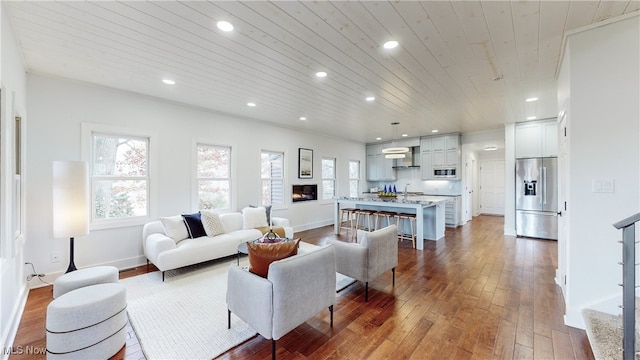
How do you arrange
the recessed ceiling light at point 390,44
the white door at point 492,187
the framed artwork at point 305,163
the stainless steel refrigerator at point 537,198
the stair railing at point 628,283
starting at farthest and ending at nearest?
1. the white door at point 492,187
2. the framed artwork at point 305,163
3. the stainless steel refrigerator at point 537,198
4. the recessed ceiling light at point 390,44
5. the stair railing at point 628,283

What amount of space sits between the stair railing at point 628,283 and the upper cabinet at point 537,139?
5188 millimetres

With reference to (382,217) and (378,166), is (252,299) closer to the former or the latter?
(382,217)

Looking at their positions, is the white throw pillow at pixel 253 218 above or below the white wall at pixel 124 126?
below

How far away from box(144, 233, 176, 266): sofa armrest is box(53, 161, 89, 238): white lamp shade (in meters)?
0.85

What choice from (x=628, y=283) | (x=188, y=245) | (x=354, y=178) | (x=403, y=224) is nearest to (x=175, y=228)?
(x=188, y=245)

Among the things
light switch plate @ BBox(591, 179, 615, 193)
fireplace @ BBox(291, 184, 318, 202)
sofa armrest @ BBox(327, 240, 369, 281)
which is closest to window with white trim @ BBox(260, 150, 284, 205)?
fireplace @ BBox(291, 184, 318, 202)

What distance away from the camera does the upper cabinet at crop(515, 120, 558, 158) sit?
5.46 metres

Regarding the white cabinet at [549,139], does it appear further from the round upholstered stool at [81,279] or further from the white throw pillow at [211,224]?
the round upholstered stool at [81,279]

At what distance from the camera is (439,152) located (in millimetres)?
7430

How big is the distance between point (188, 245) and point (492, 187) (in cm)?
996

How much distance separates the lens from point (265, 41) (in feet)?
7.94

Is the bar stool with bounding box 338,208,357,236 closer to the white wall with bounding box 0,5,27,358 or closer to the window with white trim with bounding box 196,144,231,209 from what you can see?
the window with white trim with bounding box 196,144,231,209

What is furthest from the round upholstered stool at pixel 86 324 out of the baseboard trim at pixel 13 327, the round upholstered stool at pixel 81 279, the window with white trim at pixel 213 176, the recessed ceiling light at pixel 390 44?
the recessed ceiling light at pixel 390 44

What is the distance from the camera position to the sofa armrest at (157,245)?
342cm
